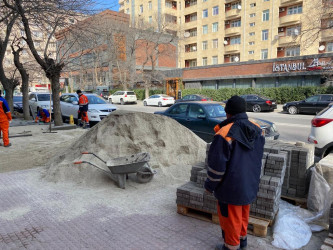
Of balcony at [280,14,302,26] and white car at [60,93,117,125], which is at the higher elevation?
balcony at [280,14,302,26]

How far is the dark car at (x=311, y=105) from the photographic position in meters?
18.1

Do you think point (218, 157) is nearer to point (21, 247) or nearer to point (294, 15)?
point (21, 247)

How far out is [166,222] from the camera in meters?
3.89

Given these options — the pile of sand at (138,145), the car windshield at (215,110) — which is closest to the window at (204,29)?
the car windshield at (215,110)

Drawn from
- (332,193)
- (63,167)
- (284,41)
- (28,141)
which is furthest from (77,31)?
(284,41)

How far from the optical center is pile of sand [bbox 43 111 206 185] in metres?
6.05

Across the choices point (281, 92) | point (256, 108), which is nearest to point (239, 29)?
point (281, 92)

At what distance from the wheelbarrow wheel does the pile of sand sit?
526 millimetres

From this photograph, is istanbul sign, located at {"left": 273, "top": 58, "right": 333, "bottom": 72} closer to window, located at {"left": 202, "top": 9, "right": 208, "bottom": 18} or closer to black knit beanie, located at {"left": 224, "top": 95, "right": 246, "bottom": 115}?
black knit beanie, located at {"left": 224, "top": 95, "right": 246, "bottom": 115}

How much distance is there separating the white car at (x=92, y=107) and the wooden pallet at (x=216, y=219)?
9904 mm

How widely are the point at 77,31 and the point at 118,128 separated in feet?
27.1

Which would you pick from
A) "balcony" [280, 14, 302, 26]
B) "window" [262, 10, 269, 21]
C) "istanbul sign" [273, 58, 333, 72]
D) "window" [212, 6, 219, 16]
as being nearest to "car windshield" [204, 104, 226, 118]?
"istanbul sign" [273, 58, 333, 72]

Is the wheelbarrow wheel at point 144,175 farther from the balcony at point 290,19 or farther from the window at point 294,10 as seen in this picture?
the window at point 294,10

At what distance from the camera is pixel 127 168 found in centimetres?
496
